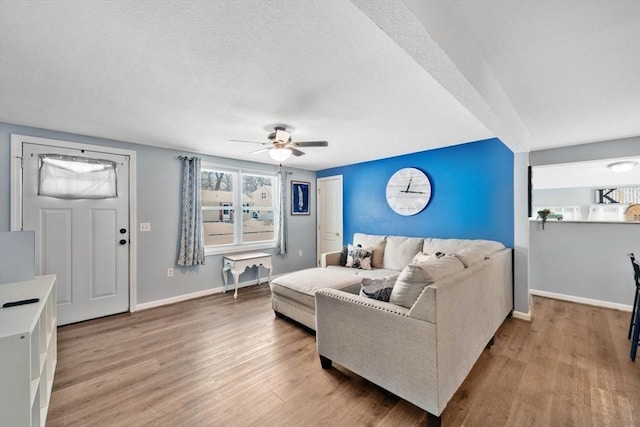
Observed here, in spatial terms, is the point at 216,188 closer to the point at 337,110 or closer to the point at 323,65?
the point at 337,110

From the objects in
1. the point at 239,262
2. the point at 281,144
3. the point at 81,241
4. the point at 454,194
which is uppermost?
the point at 281,144

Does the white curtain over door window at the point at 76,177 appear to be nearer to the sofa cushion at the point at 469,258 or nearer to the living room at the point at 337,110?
the living room at the point at 337,110

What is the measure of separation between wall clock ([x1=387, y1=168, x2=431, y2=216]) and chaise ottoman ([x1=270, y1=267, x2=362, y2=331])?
159 centimetres

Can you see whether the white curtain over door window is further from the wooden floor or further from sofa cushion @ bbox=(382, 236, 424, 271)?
sofa cushion @ bbox=(382, 236, 424, 271)

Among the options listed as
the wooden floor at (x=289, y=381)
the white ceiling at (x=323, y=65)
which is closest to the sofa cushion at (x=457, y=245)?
the wooden floor at (x=289, y=381)

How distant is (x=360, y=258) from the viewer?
3.93 m

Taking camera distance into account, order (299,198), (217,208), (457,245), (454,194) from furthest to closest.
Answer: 1. (299,198)
2. (217,208)
3. (454,194)
4. (457,245)

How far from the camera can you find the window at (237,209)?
4324 millimetres

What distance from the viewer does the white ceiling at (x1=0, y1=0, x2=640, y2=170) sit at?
4.07ft

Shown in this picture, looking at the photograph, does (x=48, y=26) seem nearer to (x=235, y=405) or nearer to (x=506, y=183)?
(x=235, y=405)

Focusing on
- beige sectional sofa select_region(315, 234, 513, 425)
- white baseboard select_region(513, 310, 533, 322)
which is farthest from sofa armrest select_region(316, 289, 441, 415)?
white baseboard select_region(513, 310, 533, 322)

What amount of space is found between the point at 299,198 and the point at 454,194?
9.53 feet

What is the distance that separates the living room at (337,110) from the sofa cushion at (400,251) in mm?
397

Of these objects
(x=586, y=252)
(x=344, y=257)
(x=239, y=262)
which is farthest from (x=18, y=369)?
(x=586, y=252)
